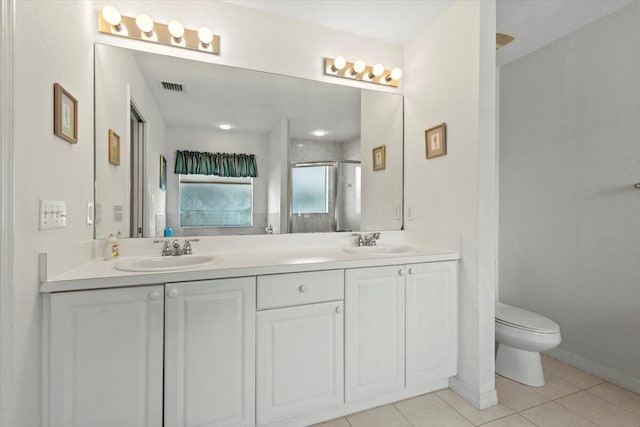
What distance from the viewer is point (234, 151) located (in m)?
2.00

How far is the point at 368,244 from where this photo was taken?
87.5 inches

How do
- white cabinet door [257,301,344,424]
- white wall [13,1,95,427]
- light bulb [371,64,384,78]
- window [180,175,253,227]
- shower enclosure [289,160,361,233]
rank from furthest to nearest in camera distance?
light bulb [371,64,384,78] < shower enclosure [289,160,361,233] < window [180,175,253,227] < white cabinet door [257,301,344,424] < white wall [13,1,95,427]


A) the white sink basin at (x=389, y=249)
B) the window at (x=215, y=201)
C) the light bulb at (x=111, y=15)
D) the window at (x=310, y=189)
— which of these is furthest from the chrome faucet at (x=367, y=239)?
the light bulb at (x=111, y=15)

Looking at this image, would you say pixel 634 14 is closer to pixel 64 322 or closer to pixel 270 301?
pixel 270 301

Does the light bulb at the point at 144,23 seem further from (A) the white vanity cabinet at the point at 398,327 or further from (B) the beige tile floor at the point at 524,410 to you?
(B) the beige tile floor at the point at 524,410

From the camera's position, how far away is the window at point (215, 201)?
1895 mm

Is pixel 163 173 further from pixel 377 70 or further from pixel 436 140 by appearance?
A: pixel 436 140

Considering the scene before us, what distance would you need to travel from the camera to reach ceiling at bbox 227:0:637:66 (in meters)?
1.96

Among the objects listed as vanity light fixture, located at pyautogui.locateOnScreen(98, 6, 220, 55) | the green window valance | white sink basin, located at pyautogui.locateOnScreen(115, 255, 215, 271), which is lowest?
white sink basin, located at pyautogui.locateOnScreen(115, 255, 215, 271)

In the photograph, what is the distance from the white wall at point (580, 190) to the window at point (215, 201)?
7.58 ft

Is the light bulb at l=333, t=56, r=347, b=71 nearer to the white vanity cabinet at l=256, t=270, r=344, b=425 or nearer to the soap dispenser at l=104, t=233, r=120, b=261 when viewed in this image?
the white vanity cabinet at l=256, t=270, r=344, b=425

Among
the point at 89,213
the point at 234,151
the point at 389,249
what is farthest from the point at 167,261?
the point at 389,249

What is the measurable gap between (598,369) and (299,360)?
2.15 meters

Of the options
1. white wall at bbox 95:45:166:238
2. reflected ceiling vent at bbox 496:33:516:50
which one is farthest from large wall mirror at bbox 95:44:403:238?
reflected ceiling vent at bbox 496:33:516:50
